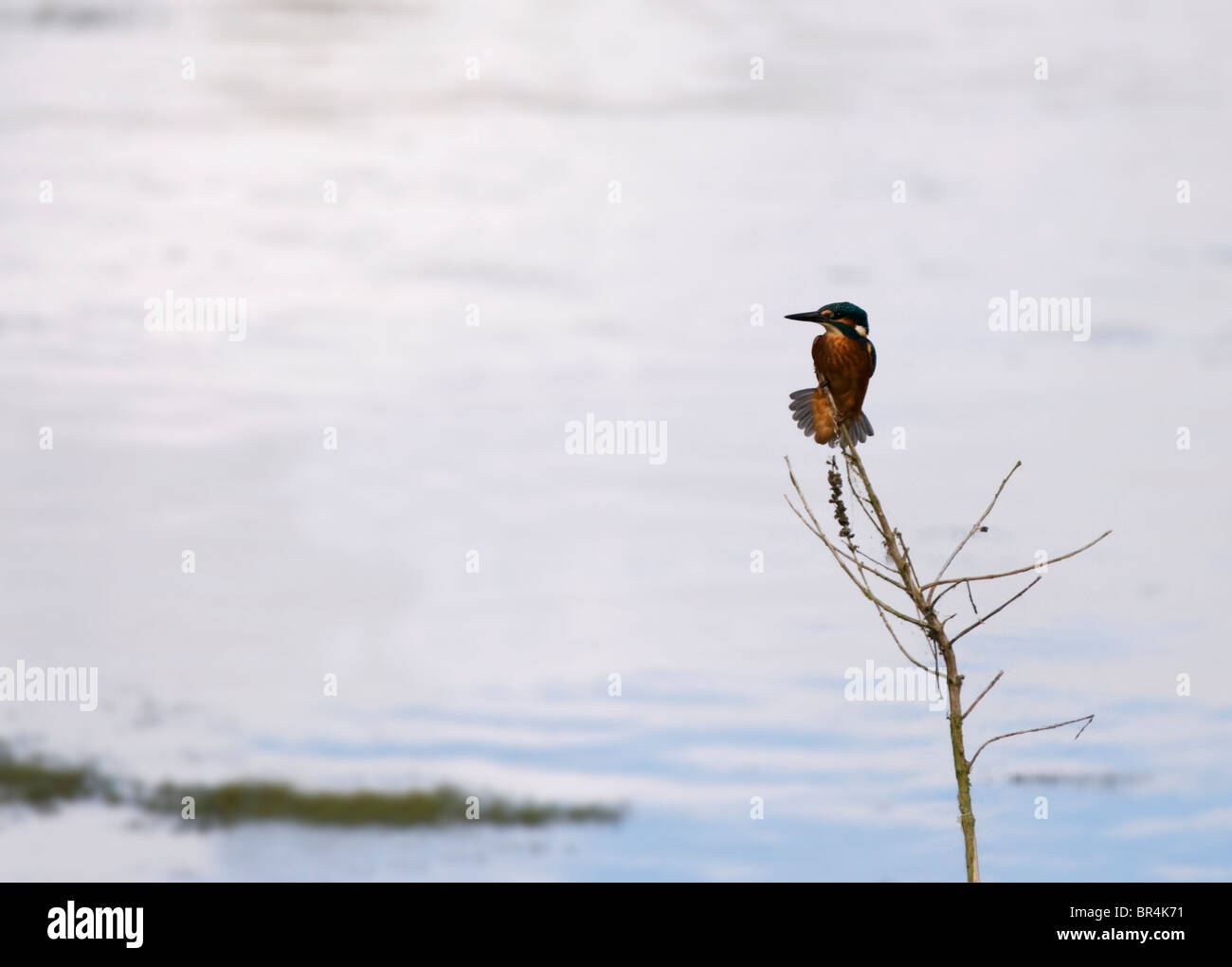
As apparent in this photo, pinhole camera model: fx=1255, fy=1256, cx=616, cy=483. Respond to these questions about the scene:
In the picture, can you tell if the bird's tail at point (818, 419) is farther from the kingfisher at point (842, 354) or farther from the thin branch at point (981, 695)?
the thin branch at point (981, 695)

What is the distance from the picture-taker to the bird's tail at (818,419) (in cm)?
936

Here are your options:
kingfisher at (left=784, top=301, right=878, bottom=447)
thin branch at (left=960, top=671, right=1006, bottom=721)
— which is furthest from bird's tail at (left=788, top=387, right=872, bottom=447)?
thin branch at (left=960, top=671, right=1006, bottom=721)

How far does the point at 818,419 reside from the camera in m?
9.44

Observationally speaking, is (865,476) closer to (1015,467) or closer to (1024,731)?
(1015,467)

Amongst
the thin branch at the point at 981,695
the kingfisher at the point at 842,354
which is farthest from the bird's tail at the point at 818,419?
the thin branch at the point at 981,695

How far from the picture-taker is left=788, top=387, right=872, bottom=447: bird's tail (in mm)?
9359

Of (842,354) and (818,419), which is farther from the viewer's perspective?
(818,419)

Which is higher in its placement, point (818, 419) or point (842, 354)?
point (842, 354)

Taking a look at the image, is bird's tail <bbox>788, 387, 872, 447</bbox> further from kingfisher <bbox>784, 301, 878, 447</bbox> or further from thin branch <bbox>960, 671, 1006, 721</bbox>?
thin branch <bbox>960, 671, 1006, 721</bbox>

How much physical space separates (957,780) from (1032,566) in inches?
45.9

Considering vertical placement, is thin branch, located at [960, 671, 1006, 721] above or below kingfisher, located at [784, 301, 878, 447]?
below

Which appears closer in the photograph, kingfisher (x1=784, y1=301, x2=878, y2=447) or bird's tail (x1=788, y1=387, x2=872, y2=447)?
kingfisher (x1=784, y1=301, x2=878, y2=447)
